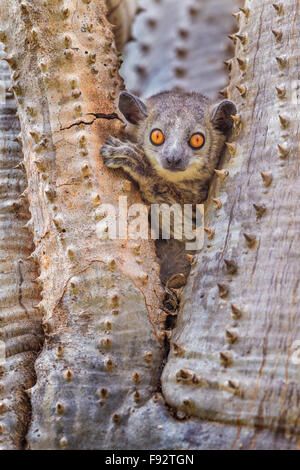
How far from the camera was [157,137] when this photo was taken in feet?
14.2

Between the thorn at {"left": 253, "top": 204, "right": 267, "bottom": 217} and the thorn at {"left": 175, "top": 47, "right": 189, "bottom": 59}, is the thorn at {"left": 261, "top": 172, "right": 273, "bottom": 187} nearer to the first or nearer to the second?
the thorn at {"left": 253, "top": 204, "right": 267, "bottom": 217}

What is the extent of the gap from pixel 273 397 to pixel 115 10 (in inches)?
141

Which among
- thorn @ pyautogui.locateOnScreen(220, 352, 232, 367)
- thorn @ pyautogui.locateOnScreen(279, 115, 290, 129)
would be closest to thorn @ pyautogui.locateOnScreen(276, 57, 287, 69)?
thorn @ pyautogui.locateOnScreen(279, 115, 290, 129)

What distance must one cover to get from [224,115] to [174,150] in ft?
1.62

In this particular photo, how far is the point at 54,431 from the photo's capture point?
8.98ft

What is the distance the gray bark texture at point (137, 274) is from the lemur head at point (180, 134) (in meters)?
0.47

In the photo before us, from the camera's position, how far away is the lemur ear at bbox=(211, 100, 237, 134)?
11.9 ft

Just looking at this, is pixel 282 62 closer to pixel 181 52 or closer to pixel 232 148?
pixel 232 148

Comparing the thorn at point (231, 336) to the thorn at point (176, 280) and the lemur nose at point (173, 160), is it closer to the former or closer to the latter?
the thorn at point (176, 280)

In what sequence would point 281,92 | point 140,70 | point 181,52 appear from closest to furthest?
point 281,92
point 181,52
point 140,70

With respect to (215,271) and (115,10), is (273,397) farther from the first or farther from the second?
(115,10)

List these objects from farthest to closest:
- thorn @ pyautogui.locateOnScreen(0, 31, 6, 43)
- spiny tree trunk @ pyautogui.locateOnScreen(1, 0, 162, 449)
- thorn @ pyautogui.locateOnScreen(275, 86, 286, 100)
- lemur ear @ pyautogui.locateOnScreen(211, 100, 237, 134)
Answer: thorn @ pyautogui.locateOnScreen(0, 31, 6, 43), lemur ear @ pyautogui.locateOnScreen(211, 100, 237, 134), thorn @ pyautogui.locateOnScreen(275, 86, 286, 100), spiny tree trunk @ pyautogui.locateOnScreen(1, 0, 162, 449)

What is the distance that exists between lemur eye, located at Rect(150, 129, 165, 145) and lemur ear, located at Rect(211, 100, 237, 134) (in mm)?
450

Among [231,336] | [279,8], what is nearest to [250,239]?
[231,336]
